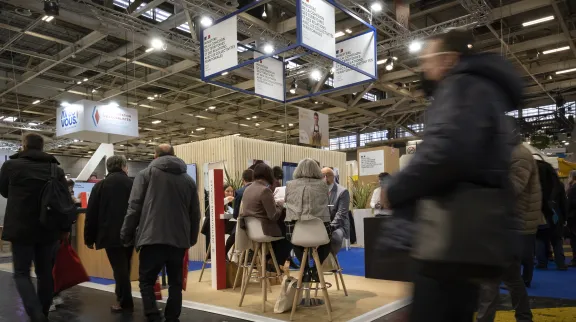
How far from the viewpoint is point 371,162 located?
36.0 ft

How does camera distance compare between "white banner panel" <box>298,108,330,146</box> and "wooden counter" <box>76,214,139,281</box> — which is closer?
"wooden counter" <box>76,214,139,281</box>

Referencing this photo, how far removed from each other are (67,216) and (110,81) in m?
11.0

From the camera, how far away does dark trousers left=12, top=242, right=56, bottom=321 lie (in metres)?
3.12

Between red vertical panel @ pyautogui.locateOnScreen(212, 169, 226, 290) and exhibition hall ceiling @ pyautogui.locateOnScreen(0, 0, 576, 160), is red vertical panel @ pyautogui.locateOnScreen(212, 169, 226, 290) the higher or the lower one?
the lower one

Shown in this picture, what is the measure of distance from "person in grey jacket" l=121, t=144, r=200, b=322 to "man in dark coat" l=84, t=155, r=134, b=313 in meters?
0.55

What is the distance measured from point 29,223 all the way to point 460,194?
10.1 feet

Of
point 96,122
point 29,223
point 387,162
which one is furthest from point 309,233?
point 387,162

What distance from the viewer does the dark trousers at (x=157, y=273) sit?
126 inches

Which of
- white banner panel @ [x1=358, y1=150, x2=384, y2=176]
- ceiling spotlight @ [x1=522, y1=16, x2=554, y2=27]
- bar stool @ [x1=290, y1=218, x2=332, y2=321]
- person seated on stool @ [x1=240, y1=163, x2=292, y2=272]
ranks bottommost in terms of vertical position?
bar stool @ [x1=290, y1=218, x2=332, y2=321]

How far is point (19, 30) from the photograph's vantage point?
8.23m

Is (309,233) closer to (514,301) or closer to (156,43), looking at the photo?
(514,301)

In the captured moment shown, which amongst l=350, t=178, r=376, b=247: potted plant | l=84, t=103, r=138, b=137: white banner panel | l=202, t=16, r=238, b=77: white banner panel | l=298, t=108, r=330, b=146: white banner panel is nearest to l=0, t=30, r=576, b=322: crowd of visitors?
l=202, t=16, r=238, b=77: white banner panel

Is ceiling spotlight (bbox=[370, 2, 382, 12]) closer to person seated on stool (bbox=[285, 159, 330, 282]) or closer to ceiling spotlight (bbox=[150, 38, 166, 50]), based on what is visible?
ceiling spotlight (bbox=[150, 38, 166, 50])

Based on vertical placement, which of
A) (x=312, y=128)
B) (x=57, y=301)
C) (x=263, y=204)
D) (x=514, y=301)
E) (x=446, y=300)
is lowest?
(x=57, y=301)
